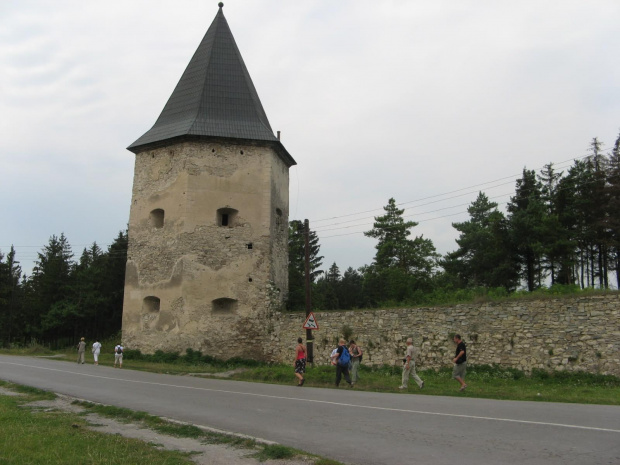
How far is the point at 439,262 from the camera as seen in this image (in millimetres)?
41875

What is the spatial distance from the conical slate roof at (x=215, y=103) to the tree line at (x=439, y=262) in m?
8.18

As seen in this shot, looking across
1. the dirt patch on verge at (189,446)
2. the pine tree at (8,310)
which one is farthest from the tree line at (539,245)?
the pine tree at (8,310)

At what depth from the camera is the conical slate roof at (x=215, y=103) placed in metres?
23.0

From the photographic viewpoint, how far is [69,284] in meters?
42.3

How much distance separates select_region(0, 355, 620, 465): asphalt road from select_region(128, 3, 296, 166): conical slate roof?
13411 millimetres

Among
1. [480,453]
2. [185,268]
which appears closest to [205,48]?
[185,268]

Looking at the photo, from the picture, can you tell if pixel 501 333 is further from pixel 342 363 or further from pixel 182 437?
pixel 182 437

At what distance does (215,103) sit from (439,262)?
24432 millimetres

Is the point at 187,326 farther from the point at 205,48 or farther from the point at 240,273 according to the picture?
the point at 205,48

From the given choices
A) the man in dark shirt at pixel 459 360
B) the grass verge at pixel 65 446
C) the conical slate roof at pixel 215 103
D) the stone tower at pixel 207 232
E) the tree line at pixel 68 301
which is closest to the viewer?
the grass verge at pixel 65 446

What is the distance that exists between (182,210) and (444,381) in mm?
12583

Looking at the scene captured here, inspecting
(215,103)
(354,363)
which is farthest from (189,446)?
(215,103)

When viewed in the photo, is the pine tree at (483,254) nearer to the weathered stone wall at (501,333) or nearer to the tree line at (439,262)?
the tree line at (439,262)

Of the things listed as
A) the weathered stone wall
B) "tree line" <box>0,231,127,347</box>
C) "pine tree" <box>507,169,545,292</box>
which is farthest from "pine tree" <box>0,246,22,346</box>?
"pine tree" <box>507,169,545,292</box>
